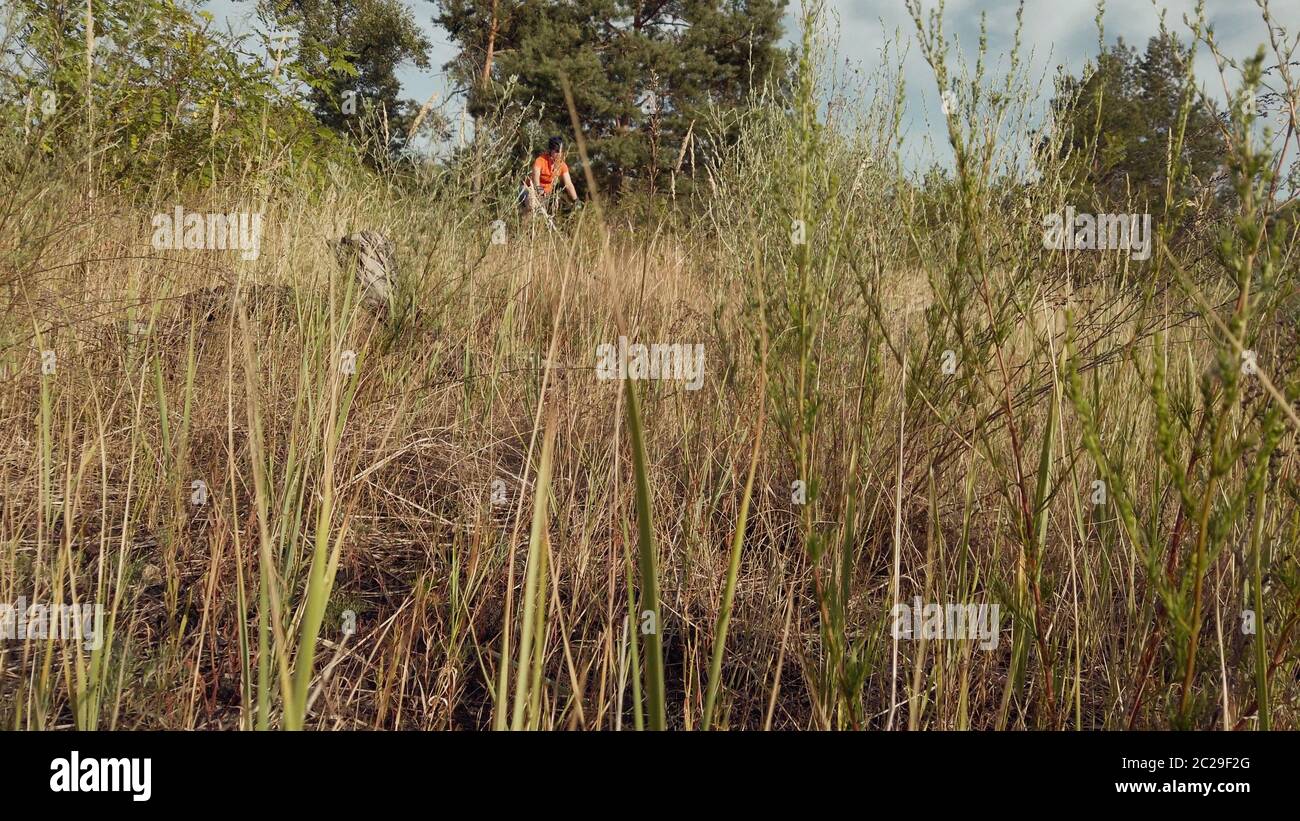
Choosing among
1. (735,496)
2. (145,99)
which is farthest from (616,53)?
(735,496)

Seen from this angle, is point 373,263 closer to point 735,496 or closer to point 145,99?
point 145,99

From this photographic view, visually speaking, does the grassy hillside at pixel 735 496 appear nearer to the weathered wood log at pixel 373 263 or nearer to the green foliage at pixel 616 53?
the weathered wood log at pixel 373 263

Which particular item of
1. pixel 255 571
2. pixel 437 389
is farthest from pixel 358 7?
pixel 255 571

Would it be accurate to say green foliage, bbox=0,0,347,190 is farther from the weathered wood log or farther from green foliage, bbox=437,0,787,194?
green foliage, bbox=437,0,787,194

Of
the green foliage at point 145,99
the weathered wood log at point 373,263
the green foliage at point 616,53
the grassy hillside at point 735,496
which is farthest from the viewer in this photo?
the green foliage at point 616,53

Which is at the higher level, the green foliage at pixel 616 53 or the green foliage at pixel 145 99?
the green foliage at pixel 616 53

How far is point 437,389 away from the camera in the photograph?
248 centimetres

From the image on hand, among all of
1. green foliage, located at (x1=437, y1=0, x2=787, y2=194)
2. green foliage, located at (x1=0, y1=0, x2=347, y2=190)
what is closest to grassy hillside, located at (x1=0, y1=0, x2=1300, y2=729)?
green foliage, located at (x1=0, y1=0, x2=347, y2=190)

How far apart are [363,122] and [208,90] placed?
317 cm

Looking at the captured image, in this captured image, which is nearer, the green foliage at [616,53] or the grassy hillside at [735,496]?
the grassy hillside at [735,496]

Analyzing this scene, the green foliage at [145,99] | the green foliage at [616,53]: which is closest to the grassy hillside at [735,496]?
the green foliage at [145,99]

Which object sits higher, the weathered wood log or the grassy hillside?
the weathered wood log

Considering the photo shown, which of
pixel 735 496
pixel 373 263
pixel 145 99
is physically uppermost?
pixel 145 99
